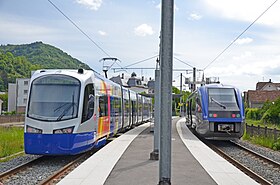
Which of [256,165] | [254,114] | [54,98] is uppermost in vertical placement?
[54,98]

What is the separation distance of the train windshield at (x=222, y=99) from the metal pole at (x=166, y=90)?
13018 millimetres

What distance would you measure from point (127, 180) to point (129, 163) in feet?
8.77

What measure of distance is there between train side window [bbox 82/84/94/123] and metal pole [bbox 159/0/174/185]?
6785mm

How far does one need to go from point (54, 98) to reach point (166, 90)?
→ 7.20 meters

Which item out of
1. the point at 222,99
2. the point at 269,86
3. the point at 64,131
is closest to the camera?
the point at 64,131

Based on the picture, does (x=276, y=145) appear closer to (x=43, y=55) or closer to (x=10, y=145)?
(x=10, y=145)

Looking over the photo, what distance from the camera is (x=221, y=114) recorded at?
19.7 m

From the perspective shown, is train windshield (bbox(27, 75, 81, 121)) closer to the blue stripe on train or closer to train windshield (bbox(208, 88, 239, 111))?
the blue stripe on train

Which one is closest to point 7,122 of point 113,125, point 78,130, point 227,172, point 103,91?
point 113,125

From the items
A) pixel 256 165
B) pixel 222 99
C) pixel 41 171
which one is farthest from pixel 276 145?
pixel 41 171

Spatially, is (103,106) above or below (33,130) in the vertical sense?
above

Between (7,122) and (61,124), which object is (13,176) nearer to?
(61,124)

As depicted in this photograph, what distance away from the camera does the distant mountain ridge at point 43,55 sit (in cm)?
6562

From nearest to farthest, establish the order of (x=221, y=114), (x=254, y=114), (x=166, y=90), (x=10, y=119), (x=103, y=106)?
(x=166, y=90) → (x=103, y=106) → (x=221, y=114) → (x=10, y=119) → (x=254, y=114)
